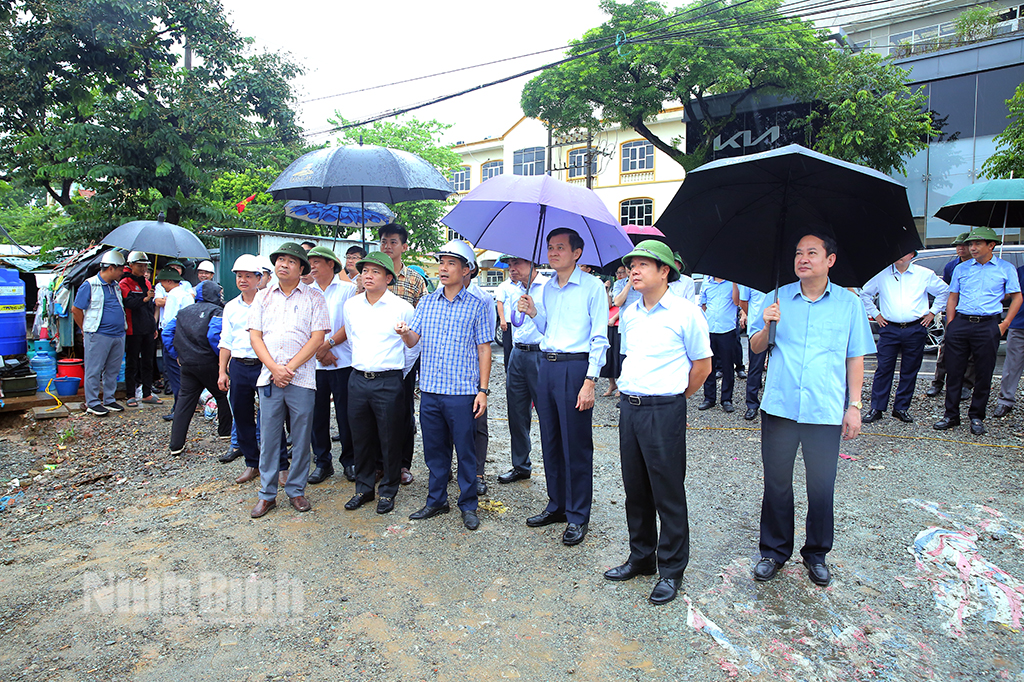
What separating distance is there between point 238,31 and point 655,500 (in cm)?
1496

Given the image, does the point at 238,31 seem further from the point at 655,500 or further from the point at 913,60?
the point at 913,60

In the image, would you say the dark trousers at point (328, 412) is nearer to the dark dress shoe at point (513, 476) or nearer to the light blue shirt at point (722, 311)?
the dark dress shoe at point (513, 476)

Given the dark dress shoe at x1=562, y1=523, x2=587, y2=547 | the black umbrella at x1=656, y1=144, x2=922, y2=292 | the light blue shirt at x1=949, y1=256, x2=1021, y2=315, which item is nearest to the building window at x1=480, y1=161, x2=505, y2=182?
the light blue shirt at x1=949, y1=256, x2=1021, y2=315

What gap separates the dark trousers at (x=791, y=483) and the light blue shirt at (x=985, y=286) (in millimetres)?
4114

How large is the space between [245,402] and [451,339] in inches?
77.7

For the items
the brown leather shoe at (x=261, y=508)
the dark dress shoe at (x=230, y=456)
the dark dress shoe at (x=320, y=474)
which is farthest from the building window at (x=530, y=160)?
the brown leather shoe at (x=261, y=508)

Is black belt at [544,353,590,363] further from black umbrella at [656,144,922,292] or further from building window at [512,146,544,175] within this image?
building window at [512,146,544,175]

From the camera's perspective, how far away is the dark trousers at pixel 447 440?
4.28 m

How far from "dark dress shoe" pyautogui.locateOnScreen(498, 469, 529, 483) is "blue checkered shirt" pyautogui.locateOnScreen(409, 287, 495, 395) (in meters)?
1.25

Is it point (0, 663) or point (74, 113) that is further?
point (74, 113)

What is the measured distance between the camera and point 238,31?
14180 millimetres

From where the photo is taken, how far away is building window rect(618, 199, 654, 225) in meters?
31.0

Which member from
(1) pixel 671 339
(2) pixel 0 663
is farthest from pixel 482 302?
(2) pixel 0 663

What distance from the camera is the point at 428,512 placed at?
14.3 feet
